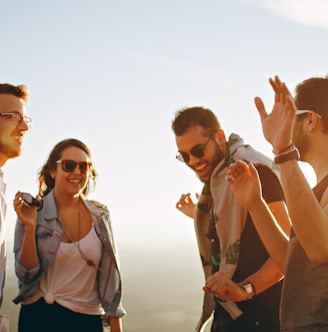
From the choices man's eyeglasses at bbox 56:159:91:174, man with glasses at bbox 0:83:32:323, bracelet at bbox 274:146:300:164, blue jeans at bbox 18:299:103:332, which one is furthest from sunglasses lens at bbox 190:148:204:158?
bracelet at bbox 274:146:300:164

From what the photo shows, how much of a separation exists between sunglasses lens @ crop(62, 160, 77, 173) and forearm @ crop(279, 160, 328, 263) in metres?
3.63

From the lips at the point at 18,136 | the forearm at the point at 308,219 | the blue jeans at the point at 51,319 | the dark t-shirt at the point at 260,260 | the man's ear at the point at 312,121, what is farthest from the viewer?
the blue jeans at the point at 51,319

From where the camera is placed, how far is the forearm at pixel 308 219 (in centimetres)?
263

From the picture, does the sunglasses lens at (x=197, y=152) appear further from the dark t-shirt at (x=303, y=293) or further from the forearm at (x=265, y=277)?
the dark t-shirt at (x=303, y=293)

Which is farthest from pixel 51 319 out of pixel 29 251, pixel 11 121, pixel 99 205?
pixel 11 121

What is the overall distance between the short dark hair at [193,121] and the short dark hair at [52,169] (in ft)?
5.05

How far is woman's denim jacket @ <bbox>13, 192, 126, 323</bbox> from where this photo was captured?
17.9 feet

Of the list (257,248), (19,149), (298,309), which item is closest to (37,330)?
(19,149)

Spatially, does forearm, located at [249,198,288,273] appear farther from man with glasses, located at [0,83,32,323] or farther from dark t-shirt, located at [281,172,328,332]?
man with glasses, located at [0,83,32,323]

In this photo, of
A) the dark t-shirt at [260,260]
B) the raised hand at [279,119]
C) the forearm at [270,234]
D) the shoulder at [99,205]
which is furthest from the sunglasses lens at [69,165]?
the raised hand at [279,119]

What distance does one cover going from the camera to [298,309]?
2756 millimetres

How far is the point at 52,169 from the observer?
6.19m

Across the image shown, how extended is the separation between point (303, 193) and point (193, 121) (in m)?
2.36

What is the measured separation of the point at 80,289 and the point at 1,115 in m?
1.75
